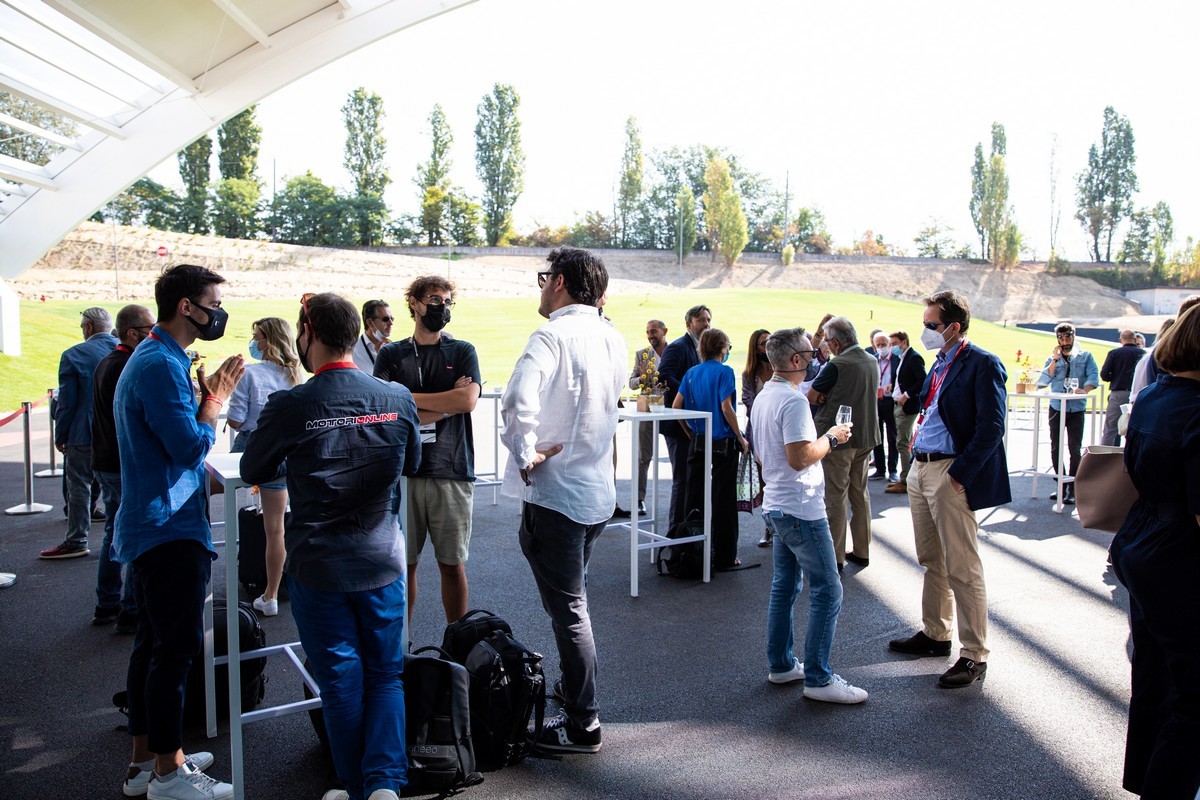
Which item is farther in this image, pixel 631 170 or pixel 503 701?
pixel 631 170

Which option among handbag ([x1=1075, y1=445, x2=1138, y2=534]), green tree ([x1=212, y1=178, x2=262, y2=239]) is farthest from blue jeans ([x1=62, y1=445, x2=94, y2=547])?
green tree ([x1=212, y1=178, x2=262, y2=239])

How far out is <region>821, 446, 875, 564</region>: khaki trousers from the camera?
5.89 meters

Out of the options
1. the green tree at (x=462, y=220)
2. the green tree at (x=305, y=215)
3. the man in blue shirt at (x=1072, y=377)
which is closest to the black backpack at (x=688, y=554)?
the man in blue shirt at (x=1072, y=377)

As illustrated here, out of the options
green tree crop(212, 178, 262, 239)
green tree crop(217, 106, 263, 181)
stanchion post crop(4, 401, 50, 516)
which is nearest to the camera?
stanchion post crop(4, 401, 50, 516)

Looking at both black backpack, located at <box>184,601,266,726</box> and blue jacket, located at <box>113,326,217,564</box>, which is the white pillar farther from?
blue jacket, located at <box>113,326,217,564</box>

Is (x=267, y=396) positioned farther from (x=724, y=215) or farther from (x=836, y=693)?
(x=724, y=215)

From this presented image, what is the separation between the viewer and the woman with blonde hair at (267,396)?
4.78 m

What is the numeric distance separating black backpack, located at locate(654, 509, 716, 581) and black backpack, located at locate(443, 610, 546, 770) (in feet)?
8.87

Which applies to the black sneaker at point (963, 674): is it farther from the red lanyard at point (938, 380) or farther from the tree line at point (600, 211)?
the tree line at point (600, 211)

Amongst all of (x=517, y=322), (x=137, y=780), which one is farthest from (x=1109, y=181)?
A: (x=137, y=780)

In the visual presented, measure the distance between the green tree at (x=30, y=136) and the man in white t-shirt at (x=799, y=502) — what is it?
738 inches

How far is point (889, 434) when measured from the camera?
10.1 meters

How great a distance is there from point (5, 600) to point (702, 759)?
186 inches

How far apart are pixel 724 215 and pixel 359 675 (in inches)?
2470
